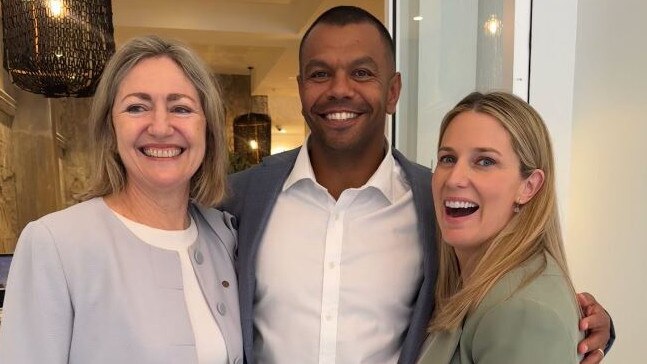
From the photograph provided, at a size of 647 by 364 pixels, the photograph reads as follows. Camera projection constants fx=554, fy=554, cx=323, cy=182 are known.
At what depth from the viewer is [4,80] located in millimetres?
4152

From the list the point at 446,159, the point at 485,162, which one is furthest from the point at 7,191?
the point at 485,162

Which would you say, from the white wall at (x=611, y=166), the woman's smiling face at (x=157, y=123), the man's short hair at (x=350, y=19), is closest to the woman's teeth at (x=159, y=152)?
the woman's smiling face at (x=157, y=123)

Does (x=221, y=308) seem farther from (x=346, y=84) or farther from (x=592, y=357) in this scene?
(x=592, y=357)

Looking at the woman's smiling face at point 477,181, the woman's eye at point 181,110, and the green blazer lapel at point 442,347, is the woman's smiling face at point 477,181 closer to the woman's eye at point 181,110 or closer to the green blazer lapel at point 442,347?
the green blazer lapel at point 442,347

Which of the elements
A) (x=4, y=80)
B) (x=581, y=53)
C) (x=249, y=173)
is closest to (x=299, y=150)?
(x=249, y=173)

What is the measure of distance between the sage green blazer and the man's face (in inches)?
22.2

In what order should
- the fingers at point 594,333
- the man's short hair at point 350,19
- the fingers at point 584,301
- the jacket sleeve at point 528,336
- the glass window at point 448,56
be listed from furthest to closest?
the glass window at point 448,56
the man's short hair at point 350,19
the fingers at point 584,301
the fingers at point 594,333
the jacket sleeve at point 528,336

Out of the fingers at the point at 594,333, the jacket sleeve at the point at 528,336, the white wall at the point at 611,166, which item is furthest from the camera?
the white wall at the point at 611,166

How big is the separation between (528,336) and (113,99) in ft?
2.97

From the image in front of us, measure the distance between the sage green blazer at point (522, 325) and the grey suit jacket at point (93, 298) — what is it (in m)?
0.51

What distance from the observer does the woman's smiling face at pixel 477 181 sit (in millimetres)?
1061

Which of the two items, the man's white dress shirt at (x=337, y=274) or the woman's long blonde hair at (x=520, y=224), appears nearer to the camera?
the woman's long blonde hair at (x=520, y=224)

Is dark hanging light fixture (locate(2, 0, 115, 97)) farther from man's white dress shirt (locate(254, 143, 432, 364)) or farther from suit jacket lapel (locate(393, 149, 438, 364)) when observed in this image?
suit jacket lapel (locate(393, 149, 438, 364))

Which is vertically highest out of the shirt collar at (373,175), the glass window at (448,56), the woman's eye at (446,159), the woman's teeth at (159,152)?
the glass window at (448,56)
